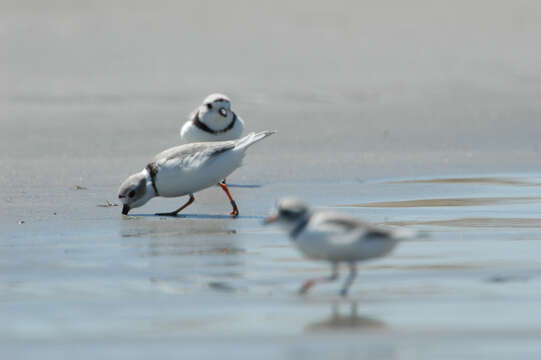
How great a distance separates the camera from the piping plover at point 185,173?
808 cm

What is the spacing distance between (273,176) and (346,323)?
201 inches

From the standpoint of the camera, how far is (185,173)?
8.09m

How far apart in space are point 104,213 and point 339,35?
9924mm

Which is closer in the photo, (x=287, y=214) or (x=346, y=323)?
(x=346, y=323)

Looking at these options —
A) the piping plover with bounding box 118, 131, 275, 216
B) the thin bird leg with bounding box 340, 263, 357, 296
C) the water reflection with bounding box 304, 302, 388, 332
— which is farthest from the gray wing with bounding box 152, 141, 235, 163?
the water reflection with bounding box 304, 302, 388, 332

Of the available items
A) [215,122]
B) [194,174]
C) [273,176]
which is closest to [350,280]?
[194,174]

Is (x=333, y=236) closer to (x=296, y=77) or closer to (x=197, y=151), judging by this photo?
(x=197, y=151)

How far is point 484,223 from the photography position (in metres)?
7.33

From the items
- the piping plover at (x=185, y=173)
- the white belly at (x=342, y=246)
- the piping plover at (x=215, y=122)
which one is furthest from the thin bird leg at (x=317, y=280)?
the piping plover at (x=215, y=122)

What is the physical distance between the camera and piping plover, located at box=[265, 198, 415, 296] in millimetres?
5070

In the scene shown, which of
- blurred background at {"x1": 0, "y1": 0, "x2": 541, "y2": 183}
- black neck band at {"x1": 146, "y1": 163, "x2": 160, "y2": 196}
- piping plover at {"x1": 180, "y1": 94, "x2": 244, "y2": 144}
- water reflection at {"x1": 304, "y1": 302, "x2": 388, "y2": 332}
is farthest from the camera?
blurred background at {"x1": 0, "y1": 0, "x2": 541, "y2": 183}

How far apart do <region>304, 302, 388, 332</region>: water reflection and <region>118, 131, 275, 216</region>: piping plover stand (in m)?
3.21

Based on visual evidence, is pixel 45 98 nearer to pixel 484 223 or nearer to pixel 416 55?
pixel 416 55

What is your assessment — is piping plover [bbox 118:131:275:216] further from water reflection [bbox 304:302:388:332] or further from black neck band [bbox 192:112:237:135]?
water reflection [bbox 304:302:388:332]
